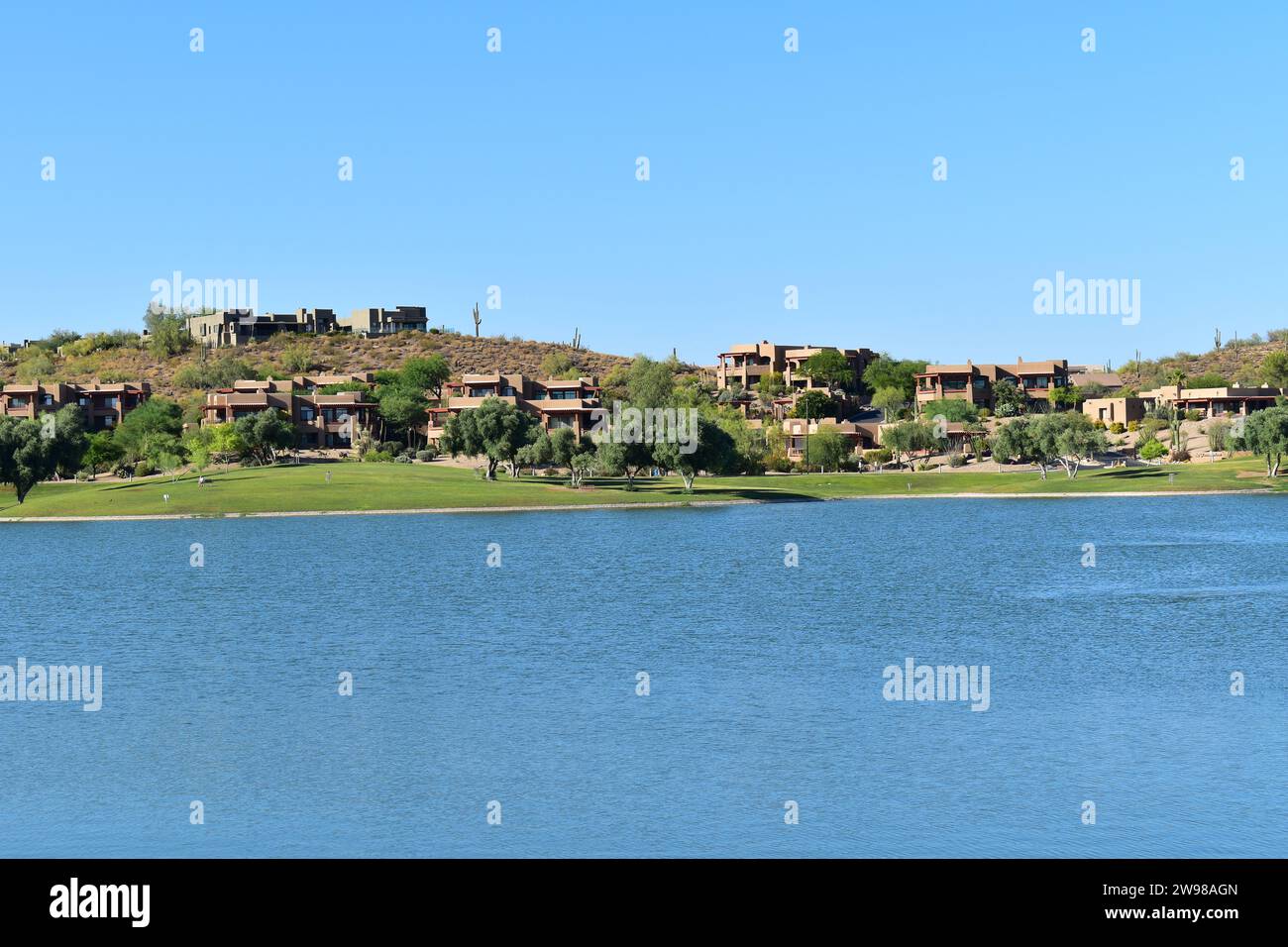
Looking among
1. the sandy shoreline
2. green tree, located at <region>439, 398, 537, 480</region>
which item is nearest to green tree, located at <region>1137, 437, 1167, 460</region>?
the sandy shoreline

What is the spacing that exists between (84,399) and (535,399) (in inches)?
2200

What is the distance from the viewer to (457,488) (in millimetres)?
127625

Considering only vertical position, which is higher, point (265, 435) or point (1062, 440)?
point (265, 435)

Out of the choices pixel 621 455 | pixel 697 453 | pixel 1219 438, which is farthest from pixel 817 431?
pixel 621 455

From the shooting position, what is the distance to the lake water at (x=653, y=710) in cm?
2742

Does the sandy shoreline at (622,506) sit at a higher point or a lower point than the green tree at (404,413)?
lower

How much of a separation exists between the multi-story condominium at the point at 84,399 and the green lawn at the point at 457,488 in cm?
5179

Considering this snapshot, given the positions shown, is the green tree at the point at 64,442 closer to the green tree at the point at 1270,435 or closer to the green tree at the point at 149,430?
the green tree at the point at 149,430

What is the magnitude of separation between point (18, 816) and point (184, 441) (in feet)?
453

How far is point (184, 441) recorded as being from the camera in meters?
162

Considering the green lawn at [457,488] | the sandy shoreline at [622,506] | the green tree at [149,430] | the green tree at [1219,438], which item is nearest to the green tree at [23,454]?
the green lawn at [457,488]

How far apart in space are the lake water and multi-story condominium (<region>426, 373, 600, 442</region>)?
97255mm

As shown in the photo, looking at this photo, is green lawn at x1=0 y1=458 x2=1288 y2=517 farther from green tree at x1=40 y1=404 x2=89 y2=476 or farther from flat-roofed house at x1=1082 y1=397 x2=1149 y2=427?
flat-roofed house at x1=1082 y1=397 x2=1149 y2=427

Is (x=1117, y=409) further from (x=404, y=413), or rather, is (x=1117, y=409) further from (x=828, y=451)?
(x=404, y=413)
